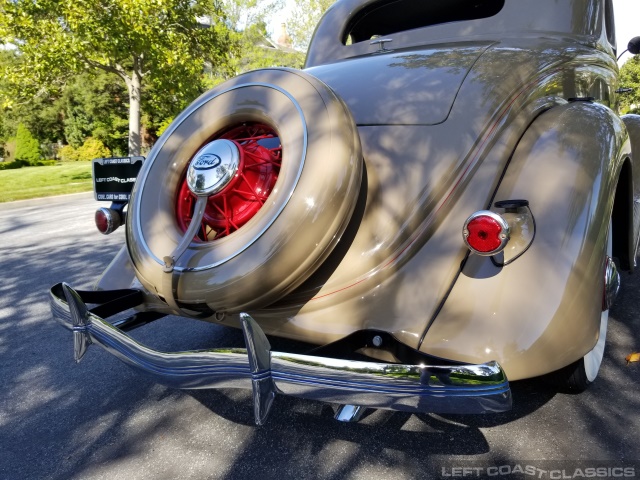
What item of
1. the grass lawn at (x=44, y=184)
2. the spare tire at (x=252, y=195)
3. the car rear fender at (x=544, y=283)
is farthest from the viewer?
the grass lawn at (x=44, y=184)

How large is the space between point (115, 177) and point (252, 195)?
4.10 ft

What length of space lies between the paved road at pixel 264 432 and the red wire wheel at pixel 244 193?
0.87 meters

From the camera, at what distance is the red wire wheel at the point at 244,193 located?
6.49ft

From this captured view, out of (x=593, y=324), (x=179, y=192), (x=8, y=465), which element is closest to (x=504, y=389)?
(x=593, y=324)

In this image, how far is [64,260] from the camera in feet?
17.5

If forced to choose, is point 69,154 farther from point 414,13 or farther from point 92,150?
point 414,13

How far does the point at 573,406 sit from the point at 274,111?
1.81m

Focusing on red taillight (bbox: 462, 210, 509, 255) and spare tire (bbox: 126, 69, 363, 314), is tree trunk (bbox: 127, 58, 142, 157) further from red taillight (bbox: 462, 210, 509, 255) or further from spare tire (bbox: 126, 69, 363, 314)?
red taillight (bbox: 462, 210, 509, 255)

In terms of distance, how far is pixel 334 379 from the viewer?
1.63 m

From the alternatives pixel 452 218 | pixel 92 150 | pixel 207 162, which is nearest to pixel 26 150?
pixel 92 150

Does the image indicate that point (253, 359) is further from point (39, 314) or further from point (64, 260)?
point (64, 260)

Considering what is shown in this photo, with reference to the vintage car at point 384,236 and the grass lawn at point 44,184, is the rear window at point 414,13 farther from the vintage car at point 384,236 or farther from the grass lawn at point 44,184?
the grass lawn at point 44,184

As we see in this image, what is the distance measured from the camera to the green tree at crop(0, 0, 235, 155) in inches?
467

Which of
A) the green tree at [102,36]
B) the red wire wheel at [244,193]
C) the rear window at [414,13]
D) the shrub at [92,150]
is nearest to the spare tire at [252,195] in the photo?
the red wire wheel at [244,193]
